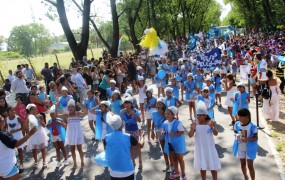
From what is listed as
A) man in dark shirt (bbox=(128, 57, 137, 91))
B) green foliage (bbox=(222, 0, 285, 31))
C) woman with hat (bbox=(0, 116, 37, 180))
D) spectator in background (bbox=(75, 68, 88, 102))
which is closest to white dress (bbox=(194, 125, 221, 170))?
woman with hat (bbox=(0, 116, 37, 180))

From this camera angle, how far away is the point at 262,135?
916 cm

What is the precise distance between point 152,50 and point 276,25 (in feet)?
113

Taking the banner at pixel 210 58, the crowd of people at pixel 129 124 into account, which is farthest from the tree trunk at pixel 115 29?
the banner at pixel 210 58

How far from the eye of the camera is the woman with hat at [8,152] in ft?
17.8

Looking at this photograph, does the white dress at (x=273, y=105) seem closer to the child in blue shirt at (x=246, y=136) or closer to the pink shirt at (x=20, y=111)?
the child in blue shirt at (x=246, y=136)

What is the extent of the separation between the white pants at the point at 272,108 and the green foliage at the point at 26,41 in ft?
383

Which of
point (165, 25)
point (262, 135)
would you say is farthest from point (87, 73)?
point (165, 25)

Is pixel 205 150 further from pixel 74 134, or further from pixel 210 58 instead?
pixel 210 58

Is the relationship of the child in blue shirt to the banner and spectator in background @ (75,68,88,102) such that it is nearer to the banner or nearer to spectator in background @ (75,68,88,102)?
the banner

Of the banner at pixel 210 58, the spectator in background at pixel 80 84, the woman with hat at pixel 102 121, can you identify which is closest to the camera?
the woman with hat at pixel 102 121

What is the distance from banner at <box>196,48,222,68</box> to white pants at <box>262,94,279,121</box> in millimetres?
2544

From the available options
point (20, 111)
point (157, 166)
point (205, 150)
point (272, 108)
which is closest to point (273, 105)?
point (272, 108)

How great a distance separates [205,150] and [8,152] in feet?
10.9

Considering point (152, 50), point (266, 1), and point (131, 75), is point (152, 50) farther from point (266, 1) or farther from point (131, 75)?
point (266, 1)
